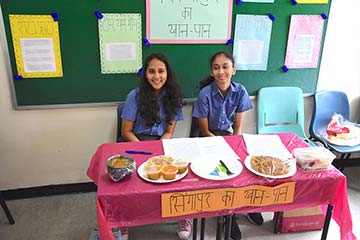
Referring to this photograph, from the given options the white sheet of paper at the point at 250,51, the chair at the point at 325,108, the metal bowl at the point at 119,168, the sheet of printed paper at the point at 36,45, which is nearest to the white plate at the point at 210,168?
the metal bowl at the point at 119,168

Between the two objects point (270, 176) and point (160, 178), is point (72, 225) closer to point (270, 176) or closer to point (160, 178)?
point (160, 178)

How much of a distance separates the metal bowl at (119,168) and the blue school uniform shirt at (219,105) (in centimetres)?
90

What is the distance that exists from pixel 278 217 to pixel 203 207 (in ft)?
3.01

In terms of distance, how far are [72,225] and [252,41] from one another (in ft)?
5.86

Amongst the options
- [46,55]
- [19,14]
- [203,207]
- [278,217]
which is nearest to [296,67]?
[278,217]

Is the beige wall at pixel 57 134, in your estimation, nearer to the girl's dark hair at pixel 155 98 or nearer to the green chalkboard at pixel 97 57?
the green chalkboard at pixel 97 57

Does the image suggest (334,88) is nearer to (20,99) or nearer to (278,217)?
(278,217)

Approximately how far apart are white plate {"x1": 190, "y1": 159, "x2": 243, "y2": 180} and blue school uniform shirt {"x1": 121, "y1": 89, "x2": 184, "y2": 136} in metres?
0.71

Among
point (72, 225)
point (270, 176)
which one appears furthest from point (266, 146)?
point (72, 225)

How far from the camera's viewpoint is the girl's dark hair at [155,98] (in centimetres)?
201

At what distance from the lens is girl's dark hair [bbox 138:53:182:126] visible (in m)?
2.01

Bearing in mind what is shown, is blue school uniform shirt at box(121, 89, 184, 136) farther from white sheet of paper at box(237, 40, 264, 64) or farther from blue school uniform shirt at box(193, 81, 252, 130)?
white sheet of paper at box(237, 40, 264, 64)

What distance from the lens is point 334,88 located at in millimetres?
2652

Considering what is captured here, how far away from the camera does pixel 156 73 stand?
6.53ft
